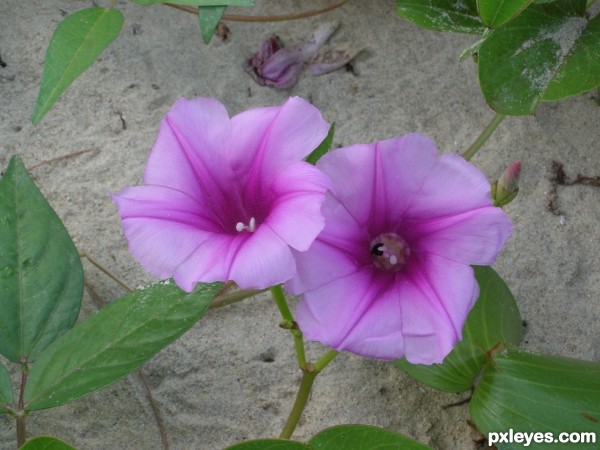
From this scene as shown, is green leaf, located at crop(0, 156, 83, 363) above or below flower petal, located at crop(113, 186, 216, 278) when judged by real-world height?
below

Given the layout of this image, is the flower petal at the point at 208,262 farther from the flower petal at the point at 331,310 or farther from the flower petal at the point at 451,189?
the flower petal at the point at 451,189

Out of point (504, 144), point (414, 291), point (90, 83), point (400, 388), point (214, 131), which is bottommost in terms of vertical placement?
point (400, 388)

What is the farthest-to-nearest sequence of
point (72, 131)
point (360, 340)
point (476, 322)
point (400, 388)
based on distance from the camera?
point (72, 131) < point (400, 388) < point (476, 322) < point (360, 340)

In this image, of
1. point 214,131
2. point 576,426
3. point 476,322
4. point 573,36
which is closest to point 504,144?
point 573,36

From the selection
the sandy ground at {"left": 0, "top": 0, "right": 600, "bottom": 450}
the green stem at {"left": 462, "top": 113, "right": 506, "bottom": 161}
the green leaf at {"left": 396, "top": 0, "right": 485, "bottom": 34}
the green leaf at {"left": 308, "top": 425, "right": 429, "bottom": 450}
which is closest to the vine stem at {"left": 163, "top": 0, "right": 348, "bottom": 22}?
the sandy ground at {"left": 0, "top": 0, "right": 600, "bottom": 450}

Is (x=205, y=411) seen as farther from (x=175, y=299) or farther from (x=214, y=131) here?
(x=214, y=131)

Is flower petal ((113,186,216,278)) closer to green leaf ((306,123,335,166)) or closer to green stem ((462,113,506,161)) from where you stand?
green leaf ((306,123,335,166))
